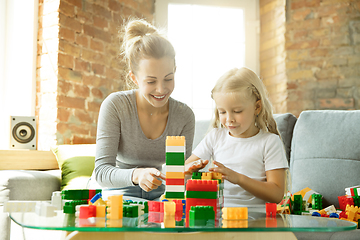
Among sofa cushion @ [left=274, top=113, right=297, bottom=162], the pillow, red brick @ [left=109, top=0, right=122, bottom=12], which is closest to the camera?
sofa cushion @ [left=274, top=113, right=297, bottom=162]

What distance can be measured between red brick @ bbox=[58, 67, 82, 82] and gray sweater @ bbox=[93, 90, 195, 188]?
4.06 feet

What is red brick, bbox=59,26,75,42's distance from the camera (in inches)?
107

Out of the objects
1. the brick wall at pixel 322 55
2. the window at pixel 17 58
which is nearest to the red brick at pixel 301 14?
the brick wall at pixel 322 55

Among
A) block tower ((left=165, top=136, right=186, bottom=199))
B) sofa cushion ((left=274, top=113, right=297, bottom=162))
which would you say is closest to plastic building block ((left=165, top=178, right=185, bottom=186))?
block tower ((left=165, top=136, right=186, bottom=199))

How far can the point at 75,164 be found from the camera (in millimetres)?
2387

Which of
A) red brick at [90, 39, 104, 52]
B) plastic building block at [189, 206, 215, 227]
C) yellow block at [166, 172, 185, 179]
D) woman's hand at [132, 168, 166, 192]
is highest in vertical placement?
red brick at [90, 39, 104, 52]

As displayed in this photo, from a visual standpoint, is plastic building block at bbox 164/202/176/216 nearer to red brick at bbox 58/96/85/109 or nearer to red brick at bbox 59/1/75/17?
red brick at bbox 58/96/85/109

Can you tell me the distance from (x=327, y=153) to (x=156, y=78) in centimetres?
99

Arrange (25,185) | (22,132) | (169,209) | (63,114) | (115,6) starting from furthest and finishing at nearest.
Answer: (115,6), (63,114), (22,132), (25,185), (169,209)

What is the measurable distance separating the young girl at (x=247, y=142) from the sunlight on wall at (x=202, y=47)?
182 cm

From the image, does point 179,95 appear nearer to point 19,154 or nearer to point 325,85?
point 325,85

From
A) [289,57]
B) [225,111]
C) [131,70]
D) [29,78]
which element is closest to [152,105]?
[131,70]

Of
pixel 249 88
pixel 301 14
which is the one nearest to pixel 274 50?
pixel 301 14

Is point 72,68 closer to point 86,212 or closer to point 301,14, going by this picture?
point 301,14
